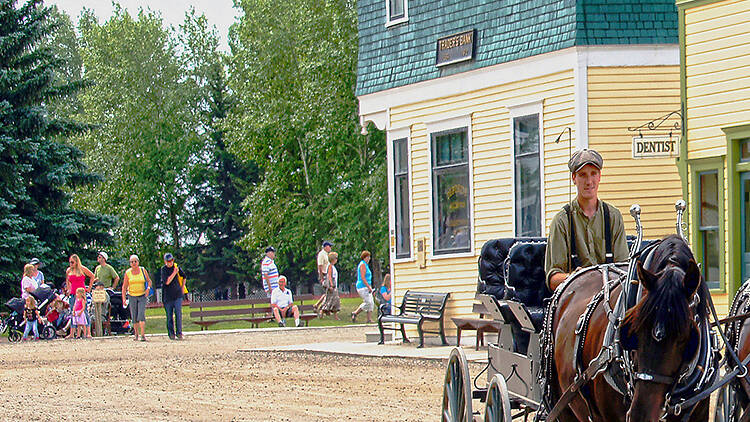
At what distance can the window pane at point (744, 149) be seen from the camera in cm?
1800

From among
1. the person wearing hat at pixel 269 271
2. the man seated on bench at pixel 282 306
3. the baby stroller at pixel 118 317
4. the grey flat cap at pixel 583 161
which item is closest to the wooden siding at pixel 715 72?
the grey flat cap at pixel 583 161

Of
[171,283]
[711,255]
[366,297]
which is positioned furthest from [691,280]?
[366,297]

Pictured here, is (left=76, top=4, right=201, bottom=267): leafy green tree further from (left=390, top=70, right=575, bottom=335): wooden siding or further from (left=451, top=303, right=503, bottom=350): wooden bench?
(left=451, top=303, right=503, bottom=350): wooden bench

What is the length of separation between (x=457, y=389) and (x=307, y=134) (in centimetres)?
3957

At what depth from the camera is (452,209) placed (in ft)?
77.1

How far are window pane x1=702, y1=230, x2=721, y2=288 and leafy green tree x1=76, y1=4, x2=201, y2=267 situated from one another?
4656cm

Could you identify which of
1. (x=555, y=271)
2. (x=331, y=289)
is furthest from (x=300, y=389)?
(x=331, y=289)

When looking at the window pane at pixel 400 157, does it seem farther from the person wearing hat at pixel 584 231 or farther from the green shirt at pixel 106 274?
the person wearing hat at pixel 584 231

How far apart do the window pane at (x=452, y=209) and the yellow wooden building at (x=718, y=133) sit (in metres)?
4.97

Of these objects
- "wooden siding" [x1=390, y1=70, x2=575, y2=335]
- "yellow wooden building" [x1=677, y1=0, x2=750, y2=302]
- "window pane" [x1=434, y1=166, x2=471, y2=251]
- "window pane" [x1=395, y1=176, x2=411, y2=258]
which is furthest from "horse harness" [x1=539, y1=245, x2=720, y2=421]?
"window pane" [x1=395, y1=176, x2=411, y2=258]

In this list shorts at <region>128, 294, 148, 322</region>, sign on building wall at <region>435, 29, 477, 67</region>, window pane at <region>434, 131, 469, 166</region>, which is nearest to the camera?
sign on building wall at <region>435, 29, 477, 67</region>

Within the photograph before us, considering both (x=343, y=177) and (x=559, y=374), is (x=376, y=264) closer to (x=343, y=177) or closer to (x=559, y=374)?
(x=343, y=177)

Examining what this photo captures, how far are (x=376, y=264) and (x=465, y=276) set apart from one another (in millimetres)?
27256

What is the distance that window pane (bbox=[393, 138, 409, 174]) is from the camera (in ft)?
80.3
